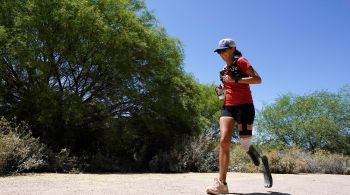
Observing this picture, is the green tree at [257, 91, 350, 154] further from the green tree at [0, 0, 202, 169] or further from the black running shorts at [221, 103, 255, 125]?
the black running shorts at [221, 103, 255, 125]

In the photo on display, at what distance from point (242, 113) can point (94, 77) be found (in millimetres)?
7525

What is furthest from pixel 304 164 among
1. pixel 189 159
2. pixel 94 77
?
pixel 94 77

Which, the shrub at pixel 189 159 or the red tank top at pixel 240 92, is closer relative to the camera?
the red tank top at pixel 240 92

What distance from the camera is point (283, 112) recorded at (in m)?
22.5

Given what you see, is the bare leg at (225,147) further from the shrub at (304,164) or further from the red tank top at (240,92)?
the shrub at (304,164)

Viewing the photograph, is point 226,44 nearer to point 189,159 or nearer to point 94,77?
point 189,159

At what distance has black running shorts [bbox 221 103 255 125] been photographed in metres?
5.86

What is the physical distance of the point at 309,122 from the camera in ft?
69.3

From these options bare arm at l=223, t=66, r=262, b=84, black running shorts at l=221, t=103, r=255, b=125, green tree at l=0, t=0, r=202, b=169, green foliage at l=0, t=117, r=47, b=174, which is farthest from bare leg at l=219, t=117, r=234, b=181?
green tree at l=0, t=0, r=202, b=169

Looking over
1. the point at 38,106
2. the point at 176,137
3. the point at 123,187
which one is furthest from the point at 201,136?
the point at 123,187

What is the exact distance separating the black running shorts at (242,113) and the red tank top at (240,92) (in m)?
0.06

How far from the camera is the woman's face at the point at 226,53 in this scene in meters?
6.00

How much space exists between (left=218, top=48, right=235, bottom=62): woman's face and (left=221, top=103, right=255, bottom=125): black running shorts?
2.23 feet

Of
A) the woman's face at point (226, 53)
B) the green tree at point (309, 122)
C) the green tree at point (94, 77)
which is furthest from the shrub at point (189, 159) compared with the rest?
the green tree at point (309, 122)
